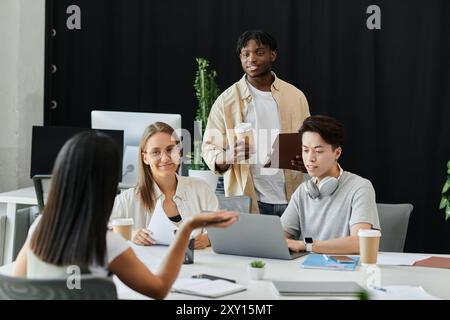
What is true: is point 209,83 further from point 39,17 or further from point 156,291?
point 156,291

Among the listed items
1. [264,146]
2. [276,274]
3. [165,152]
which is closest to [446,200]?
[264,146]

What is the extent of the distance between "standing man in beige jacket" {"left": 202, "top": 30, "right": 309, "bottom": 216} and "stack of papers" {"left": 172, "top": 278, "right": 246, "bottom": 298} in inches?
59.6

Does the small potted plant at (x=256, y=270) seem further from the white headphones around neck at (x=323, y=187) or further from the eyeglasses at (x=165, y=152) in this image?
the eyeglasses at (x=165, y=152)

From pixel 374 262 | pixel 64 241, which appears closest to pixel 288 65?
pixel 374 262

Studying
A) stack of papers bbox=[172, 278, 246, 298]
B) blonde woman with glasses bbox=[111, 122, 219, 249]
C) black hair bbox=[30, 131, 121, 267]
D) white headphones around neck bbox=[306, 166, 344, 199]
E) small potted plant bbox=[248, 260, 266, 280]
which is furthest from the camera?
blonde woman with glasses bbox=[111, 122, 219, 249]

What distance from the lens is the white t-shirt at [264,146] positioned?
3.87 meters

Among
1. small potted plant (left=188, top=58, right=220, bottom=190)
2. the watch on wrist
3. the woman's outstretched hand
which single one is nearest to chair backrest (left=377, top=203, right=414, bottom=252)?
the watch on wrist

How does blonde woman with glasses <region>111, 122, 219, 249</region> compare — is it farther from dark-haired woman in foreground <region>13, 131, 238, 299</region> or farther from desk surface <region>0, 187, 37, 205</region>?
desk surface <region>0, 187, 37, 205</region>

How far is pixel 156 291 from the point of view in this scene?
2.00 meters

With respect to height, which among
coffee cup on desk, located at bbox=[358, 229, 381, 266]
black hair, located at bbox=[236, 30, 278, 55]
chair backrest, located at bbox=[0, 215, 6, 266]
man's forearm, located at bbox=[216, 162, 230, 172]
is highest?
black hair, located at bbox=[236, 30, 278, 55]

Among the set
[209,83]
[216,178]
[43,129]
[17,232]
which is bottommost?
[17,232]

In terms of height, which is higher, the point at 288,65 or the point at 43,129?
the point at 288,65

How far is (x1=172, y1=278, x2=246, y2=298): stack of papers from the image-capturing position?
2164 mm

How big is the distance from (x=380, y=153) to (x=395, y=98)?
1.29 feet
